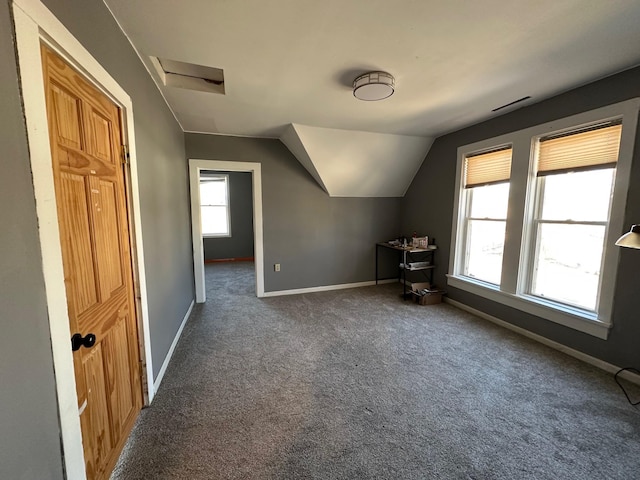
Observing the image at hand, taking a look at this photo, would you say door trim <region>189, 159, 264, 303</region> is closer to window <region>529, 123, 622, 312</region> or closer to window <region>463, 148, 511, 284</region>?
window <region>463, 148, 511, 284</region>

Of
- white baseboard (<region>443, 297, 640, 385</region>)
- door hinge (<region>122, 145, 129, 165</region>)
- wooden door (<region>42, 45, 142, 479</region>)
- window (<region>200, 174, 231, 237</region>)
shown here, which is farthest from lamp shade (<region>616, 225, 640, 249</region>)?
window (<region>200, 174, 231, 237</region>)

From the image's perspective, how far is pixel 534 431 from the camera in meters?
1.62

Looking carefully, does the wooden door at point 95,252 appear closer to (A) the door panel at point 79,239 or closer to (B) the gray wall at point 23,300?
(A) the door panel at point 79,239

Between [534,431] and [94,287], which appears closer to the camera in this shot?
[94,287]

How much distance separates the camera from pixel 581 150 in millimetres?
2375

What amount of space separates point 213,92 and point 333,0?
1.48 metres

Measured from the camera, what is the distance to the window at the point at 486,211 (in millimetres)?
3074

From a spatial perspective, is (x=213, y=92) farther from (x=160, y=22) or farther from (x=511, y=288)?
(x=511, y=288)

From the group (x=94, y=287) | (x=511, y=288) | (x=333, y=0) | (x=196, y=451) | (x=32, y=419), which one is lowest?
(x=196, y=451)

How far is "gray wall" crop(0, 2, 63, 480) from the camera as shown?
27.3 inches

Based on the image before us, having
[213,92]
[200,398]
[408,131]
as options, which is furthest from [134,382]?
[408,131]

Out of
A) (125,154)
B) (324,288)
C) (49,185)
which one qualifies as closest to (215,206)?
(324,288)

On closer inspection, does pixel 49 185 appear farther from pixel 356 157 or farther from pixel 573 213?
pixel 573 213

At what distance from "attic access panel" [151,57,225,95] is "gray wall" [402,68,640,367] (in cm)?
297
